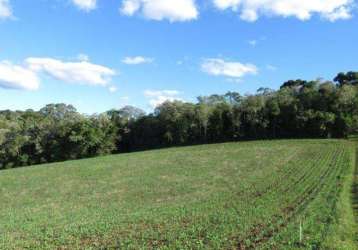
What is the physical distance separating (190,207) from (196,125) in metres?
71.7

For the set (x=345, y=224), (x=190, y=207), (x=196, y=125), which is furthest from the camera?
(x=196, y=125)

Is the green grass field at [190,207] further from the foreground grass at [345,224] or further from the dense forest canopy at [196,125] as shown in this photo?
the dense forest canopy at [196,125]

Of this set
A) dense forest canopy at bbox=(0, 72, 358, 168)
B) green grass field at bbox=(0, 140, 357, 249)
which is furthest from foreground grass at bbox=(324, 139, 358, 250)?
dense forest canopy at bbox=(0, 72, 358, 168)

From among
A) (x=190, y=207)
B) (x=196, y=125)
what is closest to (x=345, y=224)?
(x=190, y=207)

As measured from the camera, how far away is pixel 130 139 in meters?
102

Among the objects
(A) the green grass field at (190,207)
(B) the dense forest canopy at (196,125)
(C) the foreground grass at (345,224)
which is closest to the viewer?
(C) the foreground grass at (345,224)

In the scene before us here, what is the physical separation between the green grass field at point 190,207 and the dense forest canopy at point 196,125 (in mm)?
34470

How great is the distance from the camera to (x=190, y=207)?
23.9m

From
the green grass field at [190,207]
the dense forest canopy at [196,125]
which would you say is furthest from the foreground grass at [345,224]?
the dense forest canopy at [196,125]

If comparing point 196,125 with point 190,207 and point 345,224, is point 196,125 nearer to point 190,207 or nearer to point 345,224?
point 190,207

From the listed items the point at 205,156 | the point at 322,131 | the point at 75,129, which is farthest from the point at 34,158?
the point at 322,131

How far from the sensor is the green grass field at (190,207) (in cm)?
1591

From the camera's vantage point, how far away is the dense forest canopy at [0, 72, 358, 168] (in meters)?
79.8

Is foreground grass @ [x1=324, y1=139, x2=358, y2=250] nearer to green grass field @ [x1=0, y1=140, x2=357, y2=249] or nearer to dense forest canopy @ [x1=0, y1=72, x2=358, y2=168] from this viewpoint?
green grass field @ [x1=0, y1=140, x2=357, y2=249]
